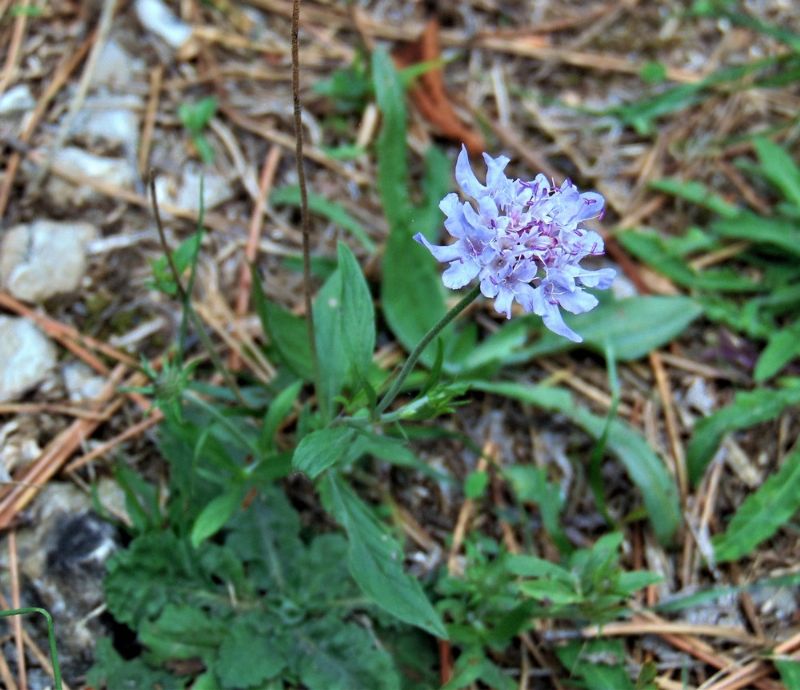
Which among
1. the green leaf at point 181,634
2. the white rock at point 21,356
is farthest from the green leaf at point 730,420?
the white rock at point 21,356

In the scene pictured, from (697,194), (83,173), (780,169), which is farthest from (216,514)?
(780,169)

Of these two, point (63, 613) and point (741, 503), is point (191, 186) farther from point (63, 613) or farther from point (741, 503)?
point (741, 503)

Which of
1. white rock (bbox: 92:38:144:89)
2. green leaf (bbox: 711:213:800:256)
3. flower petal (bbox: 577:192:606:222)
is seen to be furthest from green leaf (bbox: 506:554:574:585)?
white rock (bbox: 92:38:144:89)

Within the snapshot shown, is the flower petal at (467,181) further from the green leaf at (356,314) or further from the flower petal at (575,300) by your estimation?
the green leaf at (356,314)

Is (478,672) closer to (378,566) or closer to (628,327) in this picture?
(378,566)

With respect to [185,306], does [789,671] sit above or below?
below

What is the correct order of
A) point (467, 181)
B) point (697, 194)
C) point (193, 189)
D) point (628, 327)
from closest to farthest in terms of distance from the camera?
point (467, 181) → point (628, 327) → point (193, 189) → point (697, 194)

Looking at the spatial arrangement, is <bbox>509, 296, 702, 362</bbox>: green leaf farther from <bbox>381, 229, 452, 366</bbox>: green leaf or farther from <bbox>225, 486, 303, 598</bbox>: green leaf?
<bbox>225, 486, 303, 598</bbox>: green leaf
